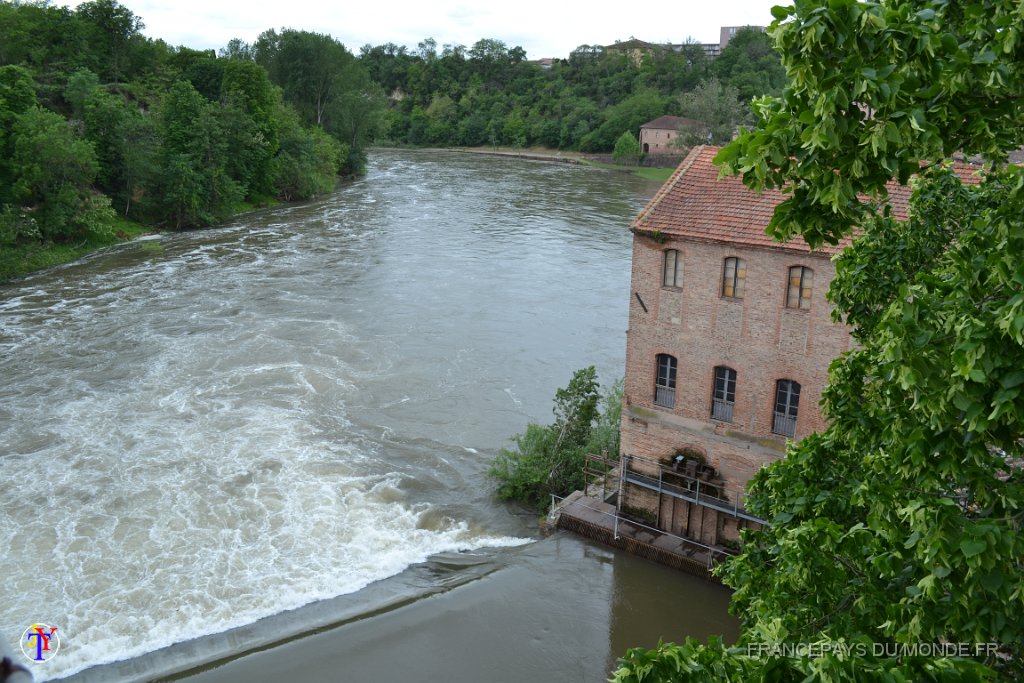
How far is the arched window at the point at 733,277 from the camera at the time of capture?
58.4ft

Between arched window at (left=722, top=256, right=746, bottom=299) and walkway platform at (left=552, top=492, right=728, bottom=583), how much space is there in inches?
204

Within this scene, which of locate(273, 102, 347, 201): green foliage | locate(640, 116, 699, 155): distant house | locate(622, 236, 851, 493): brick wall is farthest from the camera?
locate(640, 116, 699, 155): distant house

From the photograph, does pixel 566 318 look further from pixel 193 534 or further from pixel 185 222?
pixel 185 222

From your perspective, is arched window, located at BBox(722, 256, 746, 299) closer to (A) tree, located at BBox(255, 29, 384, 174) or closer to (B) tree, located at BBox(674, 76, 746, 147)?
(A) tree, located at BBox(255, 29, 384, 174)

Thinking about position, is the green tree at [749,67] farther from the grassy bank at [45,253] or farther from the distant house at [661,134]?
the grassy bank at [45,253]

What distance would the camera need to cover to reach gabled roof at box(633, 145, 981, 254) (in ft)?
57.2

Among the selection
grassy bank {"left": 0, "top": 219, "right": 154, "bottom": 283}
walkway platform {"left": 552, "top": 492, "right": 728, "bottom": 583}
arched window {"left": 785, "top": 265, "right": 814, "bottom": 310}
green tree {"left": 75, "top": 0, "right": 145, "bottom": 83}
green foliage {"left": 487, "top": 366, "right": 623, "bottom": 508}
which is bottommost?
walkway platform {"left": 552, "top": 492, "right": 728, "bottom": 583}

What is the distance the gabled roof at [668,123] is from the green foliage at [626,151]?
288cm

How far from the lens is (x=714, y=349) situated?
1838 cm

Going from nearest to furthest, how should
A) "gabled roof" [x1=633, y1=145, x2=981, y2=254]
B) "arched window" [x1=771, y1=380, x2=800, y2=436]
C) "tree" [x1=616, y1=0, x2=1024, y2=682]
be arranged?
"tree" [x1=616, y1=0, x2=1024, y2=682] < "gabled roof" [x1=633, y1=145, x2=981, y2=254] < "arched window" [x1=771, y1=380, x2=800, y2=436]

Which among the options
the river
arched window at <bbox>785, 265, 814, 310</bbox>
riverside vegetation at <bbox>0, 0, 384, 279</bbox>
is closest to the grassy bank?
riverside vegetation at <bbox>0, 0, 384, 279</bbox>

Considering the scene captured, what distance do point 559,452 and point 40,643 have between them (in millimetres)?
11435

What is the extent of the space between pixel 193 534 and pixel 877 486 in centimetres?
1623

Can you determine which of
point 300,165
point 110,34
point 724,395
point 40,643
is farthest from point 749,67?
point 40,643
